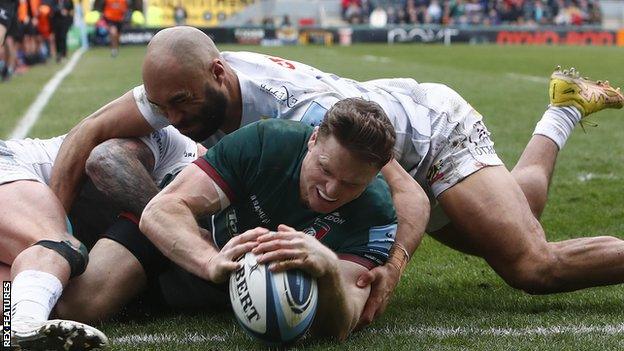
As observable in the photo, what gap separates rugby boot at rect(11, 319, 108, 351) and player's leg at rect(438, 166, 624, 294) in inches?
80.2

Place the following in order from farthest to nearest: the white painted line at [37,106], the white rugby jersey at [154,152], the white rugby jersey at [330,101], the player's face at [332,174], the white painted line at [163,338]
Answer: the white painted line at [37,106] < the white rugby jersey at [154,152] < the white rugby jersey at [330,101] < the white painted line at [163,338] < the player's face at [332,174]

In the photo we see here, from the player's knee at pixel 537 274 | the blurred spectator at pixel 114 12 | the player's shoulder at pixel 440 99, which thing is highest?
the player's shoulder at pixel 440 99

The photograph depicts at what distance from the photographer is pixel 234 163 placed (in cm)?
424

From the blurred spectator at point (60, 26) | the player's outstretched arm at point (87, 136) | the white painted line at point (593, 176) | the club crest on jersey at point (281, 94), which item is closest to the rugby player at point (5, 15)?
the white painted line at point (593, 176)

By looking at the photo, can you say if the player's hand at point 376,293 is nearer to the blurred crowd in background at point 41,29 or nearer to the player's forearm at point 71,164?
the player's forearm at point 71,164

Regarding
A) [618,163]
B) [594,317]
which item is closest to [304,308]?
[594,317]

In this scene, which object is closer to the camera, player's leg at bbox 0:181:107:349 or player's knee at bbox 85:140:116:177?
player's leg at bbox 0:181:107:349

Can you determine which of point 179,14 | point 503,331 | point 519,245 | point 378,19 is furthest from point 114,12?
point 503,331

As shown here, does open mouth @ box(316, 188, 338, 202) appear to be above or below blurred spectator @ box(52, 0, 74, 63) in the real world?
above

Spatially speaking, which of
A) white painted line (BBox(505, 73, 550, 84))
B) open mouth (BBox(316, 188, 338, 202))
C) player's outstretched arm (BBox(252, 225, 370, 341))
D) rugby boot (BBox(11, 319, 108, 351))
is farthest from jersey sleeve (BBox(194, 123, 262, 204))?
white painted line (BBox(505, 73, 550, 84))

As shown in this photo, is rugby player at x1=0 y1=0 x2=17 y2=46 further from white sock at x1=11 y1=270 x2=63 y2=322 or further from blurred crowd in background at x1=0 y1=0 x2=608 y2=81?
blurred crowd in background at x1=0 y1=0 x2=608 y2=81

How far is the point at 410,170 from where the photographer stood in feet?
17.7

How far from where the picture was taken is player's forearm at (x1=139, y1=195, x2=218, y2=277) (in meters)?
4.02

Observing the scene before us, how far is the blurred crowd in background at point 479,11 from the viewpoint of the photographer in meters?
44.5
